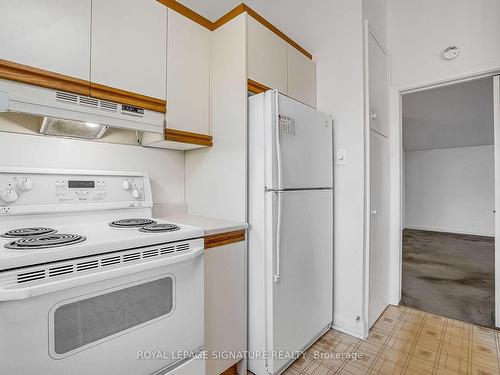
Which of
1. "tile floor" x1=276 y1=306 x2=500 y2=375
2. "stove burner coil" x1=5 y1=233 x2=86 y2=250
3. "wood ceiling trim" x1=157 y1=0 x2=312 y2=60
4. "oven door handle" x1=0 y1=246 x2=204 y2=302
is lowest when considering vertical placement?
"tile floor" x1=276 y1=306 x2=500 y2=375

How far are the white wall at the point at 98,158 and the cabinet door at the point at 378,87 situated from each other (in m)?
1.65

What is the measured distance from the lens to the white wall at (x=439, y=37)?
206 cm

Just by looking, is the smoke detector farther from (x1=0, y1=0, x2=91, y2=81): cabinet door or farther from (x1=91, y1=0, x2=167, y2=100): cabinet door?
(x1=0, y1=0, x2=91, y2=81): cabinet door

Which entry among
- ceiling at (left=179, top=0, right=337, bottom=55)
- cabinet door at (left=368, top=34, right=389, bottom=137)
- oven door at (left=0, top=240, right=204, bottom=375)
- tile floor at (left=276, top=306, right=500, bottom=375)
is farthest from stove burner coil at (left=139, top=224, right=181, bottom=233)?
ceiling at (left=179, top=0, right=337, bottom=55)

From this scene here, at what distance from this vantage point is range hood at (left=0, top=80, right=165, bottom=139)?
3.60 ft

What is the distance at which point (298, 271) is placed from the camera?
1.74 m

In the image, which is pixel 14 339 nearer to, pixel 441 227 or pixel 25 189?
pixel 25 189

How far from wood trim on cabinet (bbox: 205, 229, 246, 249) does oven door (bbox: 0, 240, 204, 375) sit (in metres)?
0.11

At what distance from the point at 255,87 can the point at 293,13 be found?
4.46ft

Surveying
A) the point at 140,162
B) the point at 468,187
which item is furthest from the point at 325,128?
the point at 468,187

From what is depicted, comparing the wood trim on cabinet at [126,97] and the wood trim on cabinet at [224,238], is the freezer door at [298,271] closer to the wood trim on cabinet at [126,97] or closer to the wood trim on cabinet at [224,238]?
the wood trim on cabinet at [224,238]

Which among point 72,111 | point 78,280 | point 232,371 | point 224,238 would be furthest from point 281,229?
point 72,111

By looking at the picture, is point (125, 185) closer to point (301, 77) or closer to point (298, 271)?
point (298, 271)

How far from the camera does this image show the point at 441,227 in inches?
259
